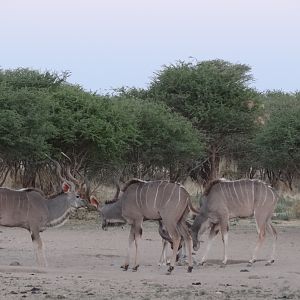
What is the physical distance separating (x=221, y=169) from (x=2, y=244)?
17511mm

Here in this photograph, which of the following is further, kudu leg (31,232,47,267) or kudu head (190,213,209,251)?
kudu head (190,213,209,251)

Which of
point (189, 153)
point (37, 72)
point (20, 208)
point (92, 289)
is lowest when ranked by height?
point (92, 289)

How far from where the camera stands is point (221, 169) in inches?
1270

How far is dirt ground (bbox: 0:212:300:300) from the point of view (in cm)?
924

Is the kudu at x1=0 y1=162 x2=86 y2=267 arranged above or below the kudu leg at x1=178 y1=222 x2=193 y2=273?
above

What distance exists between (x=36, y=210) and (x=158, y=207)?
1.89 metres

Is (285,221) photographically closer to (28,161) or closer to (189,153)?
(189,153)

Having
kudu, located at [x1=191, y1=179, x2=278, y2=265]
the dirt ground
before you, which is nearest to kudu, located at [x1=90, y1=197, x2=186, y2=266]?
the dirt ground

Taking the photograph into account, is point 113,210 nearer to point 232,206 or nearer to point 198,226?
point 198,226

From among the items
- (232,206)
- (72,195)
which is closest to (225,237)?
(232,206)

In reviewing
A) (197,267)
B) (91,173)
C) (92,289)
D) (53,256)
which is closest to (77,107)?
(91,173)

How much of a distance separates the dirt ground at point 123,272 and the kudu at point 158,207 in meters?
0.53

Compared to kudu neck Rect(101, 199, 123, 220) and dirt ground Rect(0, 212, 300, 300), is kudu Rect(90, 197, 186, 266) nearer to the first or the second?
kudu neck Rect(101, 199, 123, 220)

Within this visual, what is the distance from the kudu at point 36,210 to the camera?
41.6 feet
